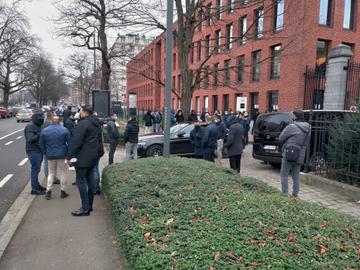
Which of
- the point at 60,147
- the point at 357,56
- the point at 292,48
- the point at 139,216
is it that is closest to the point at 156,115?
the point at 292,48

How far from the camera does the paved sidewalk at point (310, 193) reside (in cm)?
613

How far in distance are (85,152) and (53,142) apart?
4.94 ft

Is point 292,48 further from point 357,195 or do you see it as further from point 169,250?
point 169,250

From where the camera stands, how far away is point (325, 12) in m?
21.8

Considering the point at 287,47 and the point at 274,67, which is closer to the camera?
the point at 287,47

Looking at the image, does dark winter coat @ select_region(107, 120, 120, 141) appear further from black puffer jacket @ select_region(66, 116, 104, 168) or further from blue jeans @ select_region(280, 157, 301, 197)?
blue jeans @ select_region(280, 157, 301, 197)

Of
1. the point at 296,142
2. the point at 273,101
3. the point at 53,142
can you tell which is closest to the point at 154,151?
the point at 53,142

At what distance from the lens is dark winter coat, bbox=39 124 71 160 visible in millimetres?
6438

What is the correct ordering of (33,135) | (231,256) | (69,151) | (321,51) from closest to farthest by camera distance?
(231,256), (69,151), (33,135), (321,51)

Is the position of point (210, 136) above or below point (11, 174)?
above

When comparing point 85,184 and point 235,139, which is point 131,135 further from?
point 85,184

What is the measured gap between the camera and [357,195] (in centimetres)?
652

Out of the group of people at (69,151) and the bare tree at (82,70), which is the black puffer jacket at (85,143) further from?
the bare tree at (82,70)

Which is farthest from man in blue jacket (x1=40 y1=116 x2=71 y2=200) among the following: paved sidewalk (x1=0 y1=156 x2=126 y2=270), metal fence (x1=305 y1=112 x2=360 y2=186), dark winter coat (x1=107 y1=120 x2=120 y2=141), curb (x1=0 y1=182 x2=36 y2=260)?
metal fence (x1=305 y1=112 x2=360 y2=186)
